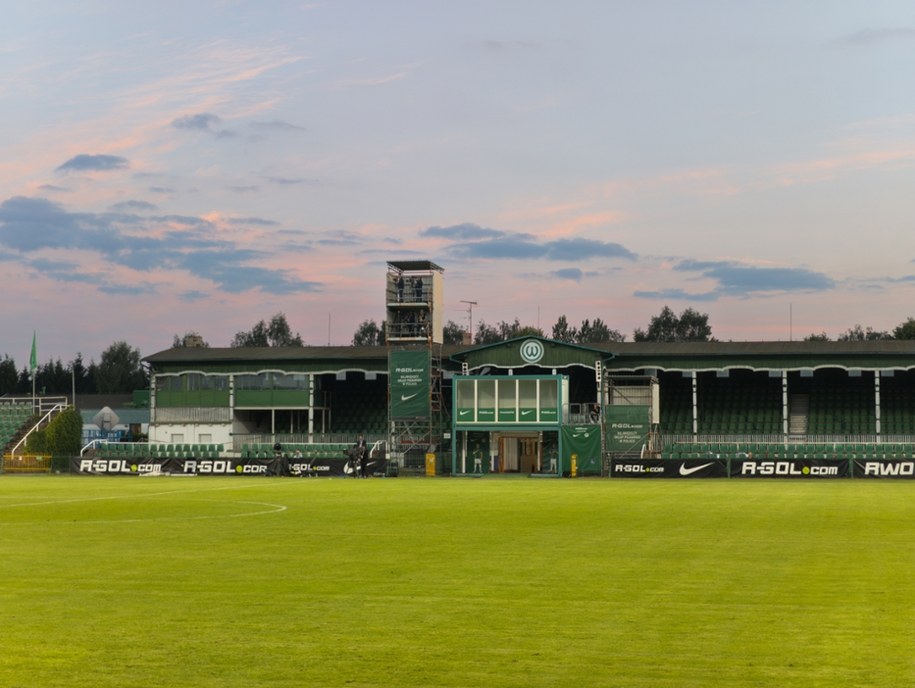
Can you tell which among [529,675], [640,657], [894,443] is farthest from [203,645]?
[894,443]

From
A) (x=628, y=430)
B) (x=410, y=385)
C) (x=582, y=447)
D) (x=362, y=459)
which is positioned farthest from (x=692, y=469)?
(x=410, y=385)

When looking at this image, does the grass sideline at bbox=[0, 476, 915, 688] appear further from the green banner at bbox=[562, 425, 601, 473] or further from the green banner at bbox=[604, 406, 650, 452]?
the green banner at bbox=[604, 406, 650, 452]

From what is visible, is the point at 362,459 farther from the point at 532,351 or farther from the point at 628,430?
the point at 532,351

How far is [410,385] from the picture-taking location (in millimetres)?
90438

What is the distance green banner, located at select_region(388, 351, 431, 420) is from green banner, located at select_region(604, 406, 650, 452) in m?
14.4

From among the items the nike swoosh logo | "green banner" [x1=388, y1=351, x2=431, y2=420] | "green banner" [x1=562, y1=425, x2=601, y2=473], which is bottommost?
the nike swoosh logo

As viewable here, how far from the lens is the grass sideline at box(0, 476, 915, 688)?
38.7 ft

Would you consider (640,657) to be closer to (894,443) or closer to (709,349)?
(894,443)

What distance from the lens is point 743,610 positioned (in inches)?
606

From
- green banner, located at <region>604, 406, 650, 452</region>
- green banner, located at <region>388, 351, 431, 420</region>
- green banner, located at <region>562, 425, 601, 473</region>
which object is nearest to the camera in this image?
green banner, located at <region>562, 425, 601, 473</region>

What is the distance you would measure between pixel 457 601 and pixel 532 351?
76780mm

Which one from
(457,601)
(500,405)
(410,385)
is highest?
(410,385)

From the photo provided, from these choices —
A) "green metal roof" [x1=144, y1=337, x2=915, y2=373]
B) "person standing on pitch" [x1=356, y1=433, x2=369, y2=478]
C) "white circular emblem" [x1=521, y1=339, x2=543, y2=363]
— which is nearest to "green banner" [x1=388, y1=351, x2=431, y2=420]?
"green metal roof" [x1=144, y1=337, x2=915, y2=373]

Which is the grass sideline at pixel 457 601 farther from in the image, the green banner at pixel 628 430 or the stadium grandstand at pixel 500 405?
the green banner at pixel 628 430
